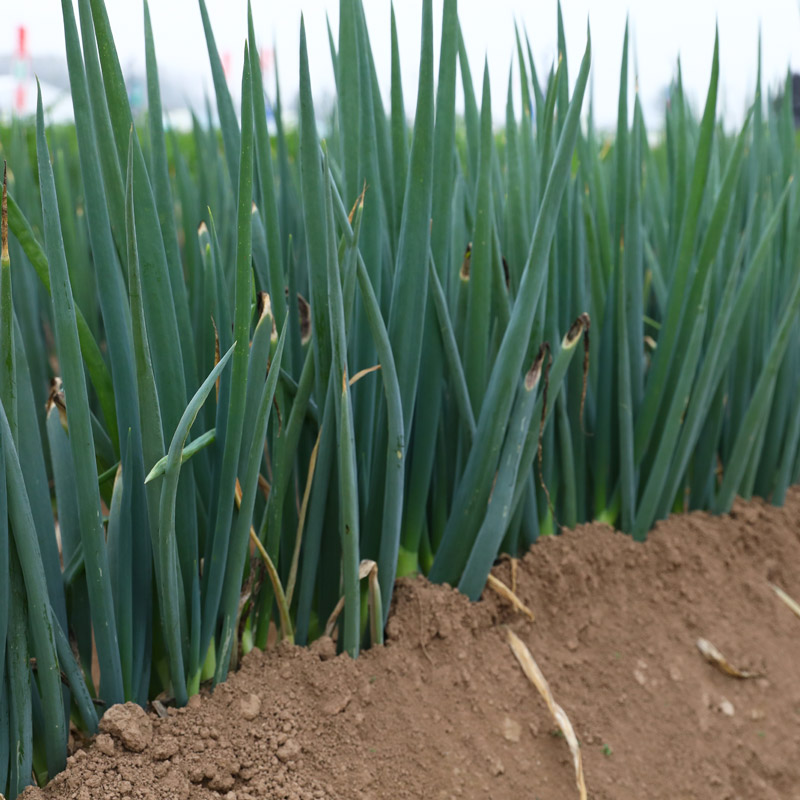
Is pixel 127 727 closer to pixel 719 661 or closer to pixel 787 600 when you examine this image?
pixel 719 661

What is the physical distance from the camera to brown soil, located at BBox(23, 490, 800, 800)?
73 centimetres

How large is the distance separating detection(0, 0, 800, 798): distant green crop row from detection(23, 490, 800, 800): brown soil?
0.04 metres

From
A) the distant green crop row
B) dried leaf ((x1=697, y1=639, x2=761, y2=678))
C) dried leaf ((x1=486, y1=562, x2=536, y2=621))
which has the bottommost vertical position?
dried leaf ((x1=697, y1=639, x2=761, y2=678))

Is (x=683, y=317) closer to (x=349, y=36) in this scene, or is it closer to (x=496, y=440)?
(x=496, y=440)

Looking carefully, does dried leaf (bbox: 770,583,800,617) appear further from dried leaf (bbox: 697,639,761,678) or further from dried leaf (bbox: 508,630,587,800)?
dried leaf (bbox: 508,630,587,800)

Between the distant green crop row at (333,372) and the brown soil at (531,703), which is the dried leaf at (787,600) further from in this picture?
the distant green crop row at (333,372)

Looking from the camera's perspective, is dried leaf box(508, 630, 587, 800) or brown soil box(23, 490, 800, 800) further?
dried leaf box(508, 630, 587, 800)

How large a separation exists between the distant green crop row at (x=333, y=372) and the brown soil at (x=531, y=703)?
0.04 m

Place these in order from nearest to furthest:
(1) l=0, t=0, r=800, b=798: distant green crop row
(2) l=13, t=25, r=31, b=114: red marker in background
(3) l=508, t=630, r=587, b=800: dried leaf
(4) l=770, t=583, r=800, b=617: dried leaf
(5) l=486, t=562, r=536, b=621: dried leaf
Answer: (1) l=0, t=0, r=800, b=798: distant green crop row, (3) l=508, t=630, r=587, b=800: dried leaf, (5) l=486, t=562, r=536, b=621: dried leaf, (4) l=770, t=583, r=800, b=617: dried leaf, (2) l=13, t=25, r=31, b=114: red marker in background

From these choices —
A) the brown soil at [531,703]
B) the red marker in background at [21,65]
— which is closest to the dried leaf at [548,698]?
the brown soil at [531,703]

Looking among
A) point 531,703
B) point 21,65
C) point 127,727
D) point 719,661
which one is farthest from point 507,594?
point 21,65

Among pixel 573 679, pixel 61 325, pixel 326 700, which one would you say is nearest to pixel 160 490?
pixel 61 325

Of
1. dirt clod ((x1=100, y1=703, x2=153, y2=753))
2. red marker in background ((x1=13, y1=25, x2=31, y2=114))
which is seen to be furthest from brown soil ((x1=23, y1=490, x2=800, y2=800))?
red marker in background ((x1=13, y1=25, x2=31, y2=114))

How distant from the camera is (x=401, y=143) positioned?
0.89 metres
